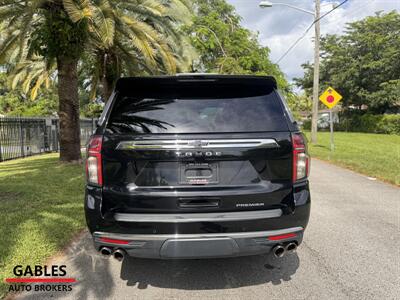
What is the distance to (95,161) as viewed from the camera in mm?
2693

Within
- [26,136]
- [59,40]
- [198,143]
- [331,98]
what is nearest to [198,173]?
[198,143]

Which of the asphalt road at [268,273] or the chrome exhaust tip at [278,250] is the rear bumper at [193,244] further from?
the asphalt road at [268,273]

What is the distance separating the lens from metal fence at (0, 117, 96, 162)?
13250 millimetres

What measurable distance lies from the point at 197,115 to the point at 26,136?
576 inches

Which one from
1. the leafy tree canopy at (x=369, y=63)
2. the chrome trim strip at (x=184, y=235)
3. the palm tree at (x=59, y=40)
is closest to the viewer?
the chrome trim strip at (x=184, y=235)

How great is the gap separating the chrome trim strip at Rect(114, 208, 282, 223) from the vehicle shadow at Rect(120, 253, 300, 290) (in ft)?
2.84

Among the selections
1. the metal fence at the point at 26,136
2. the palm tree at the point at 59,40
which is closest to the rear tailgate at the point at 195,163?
the palm tree at the point at 59,40

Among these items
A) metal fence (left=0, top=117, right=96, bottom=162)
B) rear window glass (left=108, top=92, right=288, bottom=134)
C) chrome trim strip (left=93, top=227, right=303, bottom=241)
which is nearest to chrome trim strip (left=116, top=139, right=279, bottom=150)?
rear window glass (left=108, top=92, right=288, bottom=134)

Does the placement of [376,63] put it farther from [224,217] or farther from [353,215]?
[224,217]

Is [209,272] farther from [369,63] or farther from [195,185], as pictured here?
[369,63]

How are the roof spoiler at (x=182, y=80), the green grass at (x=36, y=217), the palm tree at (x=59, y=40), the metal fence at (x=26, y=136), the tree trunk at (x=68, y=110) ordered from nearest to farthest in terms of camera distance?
the roof spoiler at (x=182, y=80) → the green grass at (x=36, y=217) → the palm tree at (x=59, y=40) → the tree trunk at (x=68, y=110) → the metal fence at (x=26, y=136)

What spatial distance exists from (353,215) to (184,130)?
13.3 feet

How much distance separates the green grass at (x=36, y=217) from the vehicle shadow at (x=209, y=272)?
3.79ft

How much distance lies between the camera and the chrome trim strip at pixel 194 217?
258cm
